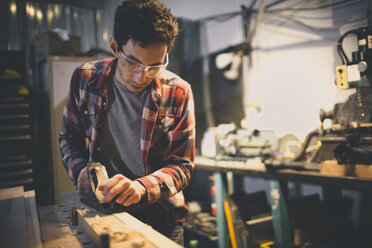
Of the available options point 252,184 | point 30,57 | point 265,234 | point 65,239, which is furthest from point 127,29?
point 30,57

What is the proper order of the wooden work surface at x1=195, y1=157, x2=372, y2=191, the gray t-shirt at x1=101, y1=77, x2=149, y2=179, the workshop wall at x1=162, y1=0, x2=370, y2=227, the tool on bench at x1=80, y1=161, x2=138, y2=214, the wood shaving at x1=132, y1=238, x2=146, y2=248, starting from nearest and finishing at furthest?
the wood shaving at x1=132, y1=238, x2=146, y2=248
the tool on bench at x1=80, y1=161, x2=138, y2=214
the gray t-shirt at x1=101, y1=77, x2=149, y2=179
the wooden work surface at x1=195, y1=157, x2=372, y2=191
the workshop wall at x1=162, y1=0, x2=370, y2=227

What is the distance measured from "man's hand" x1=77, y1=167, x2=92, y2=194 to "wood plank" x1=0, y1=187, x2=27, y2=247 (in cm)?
20

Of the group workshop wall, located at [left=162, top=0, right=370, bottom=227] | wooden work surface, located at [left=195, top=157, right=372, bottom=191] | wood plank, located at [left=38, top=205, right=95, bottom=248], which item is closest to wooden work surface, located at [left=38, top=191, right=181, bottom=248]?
wood plank, located at [left=38, top=205, right=95, bottom=248]

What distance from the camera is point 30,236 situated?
0.81 m

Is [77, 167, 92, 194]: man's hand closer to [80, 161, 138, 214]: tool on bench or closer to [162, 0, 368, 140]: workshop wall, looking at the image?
[80, 161, 138, 214]: tool on bench

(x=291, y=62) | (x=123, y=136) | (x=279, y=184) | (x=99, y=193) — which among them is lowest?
(x=279, y=184)

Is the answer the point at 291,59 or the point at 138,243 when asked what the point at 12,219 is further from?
the point at 291,59

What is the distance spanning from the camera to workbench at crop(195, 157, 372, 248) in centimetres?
158

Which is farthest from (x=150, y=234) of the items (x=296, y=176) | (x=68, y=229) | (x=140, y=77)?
(x=296, y=176)

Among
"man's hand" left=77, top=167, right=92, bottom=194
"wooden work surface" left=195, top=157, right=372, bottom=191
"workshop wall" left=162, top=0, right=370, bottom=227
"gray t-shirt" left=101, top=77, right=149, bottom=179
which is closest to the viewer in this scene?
"man's hand" left=77, top=167, right=92, bottom=194

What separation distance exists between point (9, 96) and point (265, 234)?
2466mm

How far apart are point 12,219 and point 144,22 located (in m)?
0.77

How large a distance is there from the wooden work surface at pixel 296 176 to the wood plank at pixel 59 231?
1329 millimetres

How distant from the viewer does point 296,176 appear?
5.93 feet
